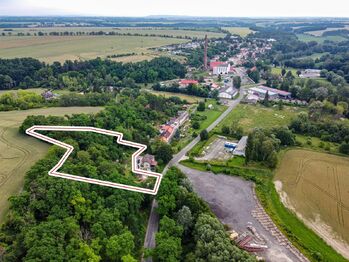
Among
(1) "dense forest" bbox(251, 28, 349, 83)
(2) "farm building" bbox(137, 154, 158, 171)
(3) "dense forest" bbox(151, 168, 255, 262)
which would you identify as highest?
(3) "dense forest" bbox(151, 168, 255, 262)

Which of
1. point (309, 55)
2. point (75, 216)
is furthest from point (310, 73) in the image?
point (75, 216)

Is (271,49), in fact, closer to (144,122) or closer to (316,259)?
(144,122)

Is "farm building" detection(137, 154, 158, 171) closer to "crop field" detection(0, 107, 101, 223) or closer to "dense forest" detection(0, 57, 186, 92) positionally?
"crop field" detection(0, 107, 101, 223)

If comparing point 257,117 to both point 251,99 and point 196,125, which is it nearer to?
point 251,99

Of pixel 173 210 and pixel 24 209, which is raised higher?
pixel 24 209

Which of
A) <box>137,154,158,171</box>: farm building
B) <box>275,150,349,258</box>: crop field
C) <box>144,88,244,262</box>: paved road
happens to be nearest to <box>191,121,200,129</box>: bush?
<box>144,88,244,262</box>: paved road

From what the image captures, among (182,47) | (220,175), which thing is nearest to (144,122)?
(220,175)
